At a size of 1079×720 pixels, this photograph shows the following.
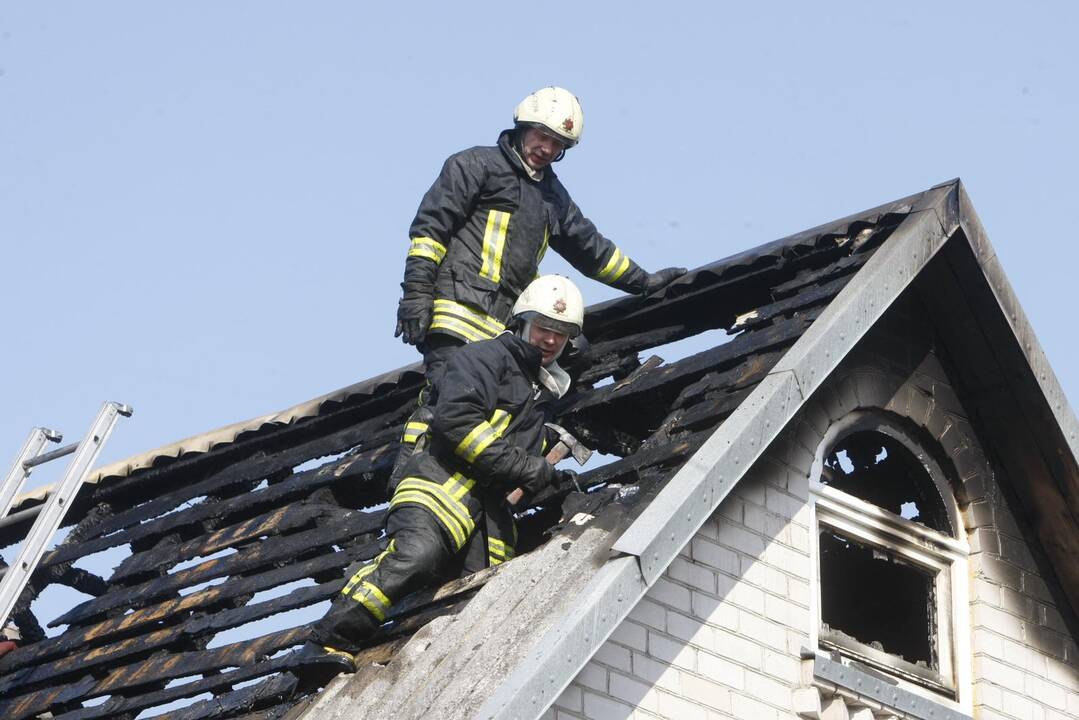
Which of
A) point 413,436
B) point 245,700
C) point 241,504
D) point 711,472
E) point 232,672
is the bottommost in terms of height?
point 245,700

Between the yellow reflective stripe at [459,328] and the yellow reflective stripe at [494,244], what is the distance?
30 centimetres

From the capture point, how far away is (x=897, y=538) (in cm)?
1034

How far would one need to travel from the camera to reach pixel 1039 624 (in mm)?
10508

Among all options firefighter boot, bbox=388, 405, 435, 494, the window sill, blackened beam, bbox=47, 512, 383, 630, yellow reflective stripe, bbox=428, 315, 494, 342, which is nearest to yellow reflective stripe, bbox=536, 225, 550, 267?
yellow reflective stripe, bbox=428, 315, 494, 342

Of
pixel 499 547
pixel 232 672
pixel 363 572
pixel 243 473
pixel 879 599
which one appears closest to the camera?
pixel 363 572

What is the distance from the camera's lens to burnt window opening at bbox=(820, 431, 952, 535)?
1059 centimetres

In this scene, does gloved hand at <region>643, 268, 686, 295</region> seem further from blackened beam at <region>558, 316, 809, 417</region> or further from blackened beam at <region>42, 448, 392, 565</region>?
blackened beam at <region>42, 448, 392, 565</region>

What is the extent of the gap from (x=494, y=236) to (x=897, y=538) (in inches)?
98.3

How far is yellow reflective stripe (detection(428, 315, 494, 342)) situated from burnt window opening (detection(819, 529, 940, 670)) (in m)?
1.94

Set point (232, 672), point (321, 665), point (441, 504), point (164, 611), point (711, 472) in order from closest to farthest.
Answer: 1. point (711, 472)
2. point (321, 665)
3. point (441, 504)
4. point (232, 672)
5. point (164, 611)

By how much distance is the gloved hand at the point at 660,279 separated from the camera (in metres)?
11.1

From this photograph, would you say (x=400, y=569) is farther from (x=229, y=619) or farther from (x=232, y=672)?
(x=229, y=619)

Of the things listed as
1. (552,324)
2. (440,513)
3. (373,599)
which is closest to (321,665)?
(373,599)

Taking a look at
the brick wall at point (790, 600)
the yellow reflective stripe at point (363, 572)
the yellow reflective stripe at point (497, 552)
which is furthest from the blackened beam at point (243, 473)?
the brick wall at point (790, 600)
